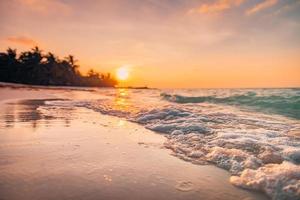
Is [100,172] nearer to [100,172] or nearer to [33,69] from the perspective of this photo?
[100,172]

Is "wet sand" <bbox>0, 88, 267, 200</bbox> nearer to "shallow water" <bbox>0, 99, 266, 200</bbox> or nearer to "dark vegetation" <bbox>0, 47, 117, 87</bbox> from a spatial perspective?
"shallow water" <bbox>0, 99, 266, 200</bbox>

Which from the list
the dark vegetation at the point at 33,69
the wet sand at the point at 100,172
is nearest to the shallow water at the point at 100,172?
the wet sand at the point at 100,172

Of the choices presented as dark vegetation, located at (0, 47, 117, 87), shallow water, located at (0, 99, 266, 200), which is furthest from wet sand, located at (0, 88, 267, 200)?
dark vegetation, located at (0, 47, 117, 87)

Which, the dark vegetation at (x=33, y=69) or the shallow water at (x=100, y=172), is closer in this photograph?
the shallow water at (x=100, y=172)

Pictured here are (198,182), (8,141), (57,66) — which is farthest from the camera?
Result: (57,66)

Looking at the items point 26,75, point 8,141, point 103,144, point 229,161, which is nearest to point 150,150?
point 103,144

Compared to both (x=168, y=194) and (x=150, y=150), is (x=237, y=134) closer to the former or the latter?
(x=150, y=150)

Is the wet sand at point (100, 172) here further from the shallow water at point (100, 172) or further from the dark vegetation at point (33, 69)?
the dark vegetation at point (33, 69)

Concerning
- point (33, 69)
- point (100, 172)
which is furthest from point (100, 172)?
point (33, 69)

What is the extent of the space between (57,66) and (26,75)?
8.27 metres

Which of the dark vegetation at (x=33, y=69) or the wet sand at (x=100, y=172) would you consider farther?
the dark vegetation at (x=33, y=69)

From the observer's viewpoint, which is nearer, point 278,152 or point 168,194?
point 168,194

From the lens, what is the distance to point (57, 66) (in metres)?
69.2

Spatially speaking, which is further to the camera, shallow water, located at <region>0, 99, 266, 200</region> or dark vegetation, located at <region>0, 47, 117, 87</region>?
dark vegetation, located at <region>0, 47, 117, 87</region>
